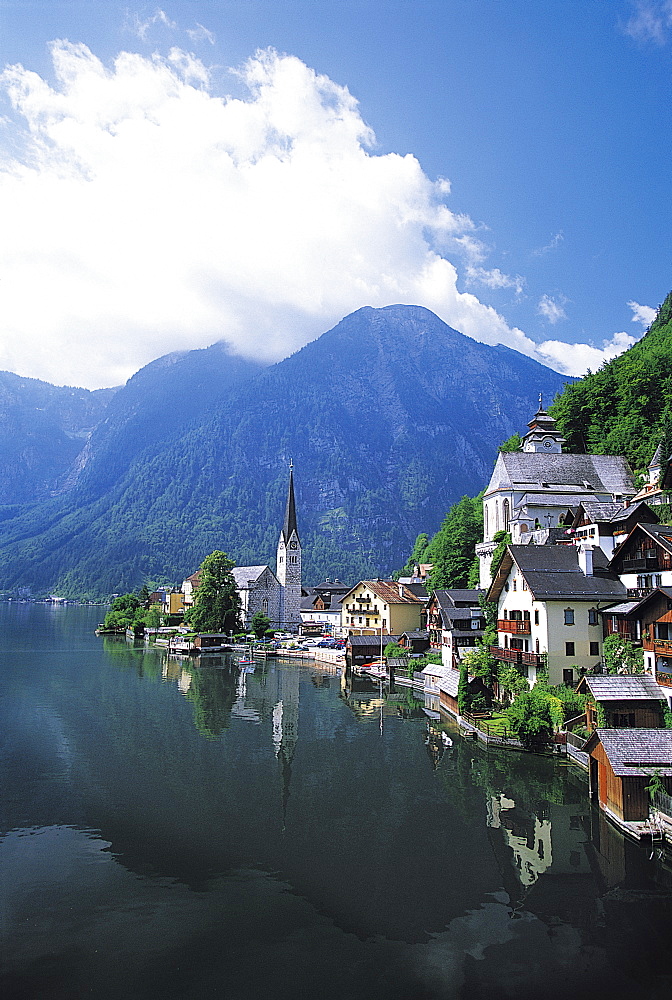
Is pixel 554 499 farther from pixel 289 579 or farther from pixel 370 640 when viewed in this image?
pixel 289 579

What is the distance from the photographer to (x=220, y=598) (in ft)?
344

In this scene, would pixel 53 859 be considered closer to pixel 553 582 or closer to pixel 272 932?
pixel 272 932

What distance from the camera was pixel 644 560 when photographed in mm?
39250

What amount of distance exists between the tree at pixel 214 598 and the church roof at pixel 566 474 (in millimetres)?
52939

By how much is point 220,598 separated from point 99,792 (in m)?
75.5

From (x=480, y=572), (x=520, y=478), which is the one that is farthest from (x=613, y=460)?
(x=480, y=572)

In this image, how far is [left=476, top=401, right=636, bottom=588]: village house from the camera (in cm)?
6412

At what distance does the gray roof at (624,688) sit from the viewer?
30828 mm

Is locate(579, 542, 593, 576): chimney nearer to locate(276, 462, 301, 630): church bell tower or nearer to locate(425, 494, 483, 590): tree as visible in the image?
locate(425, 494, 483, 590): tree

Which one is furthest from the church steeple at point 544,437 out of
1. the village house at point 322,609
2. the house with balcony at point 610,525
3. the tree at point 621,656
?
the village house at point 322,609

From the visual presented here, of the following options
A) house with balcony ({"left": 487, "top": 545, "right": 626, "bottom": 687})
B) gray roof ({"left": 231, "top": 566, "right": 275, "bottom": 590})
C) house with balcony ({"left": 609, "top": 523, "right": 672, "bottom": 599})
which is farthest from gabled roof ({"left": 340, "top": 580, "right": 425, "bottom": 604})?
house with balcony ({"left": 609, "top": 523, "right": 672, "bottom": 599})

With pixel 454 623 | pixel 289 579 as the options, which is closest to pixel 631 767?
pixel 454 623

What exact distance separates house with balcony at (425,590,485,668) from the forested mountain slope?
2458 centimetres

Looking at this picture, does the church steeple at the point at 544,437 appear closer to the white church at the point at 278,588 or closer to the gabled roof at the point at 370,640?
the gabled roof at the point at 370,640
